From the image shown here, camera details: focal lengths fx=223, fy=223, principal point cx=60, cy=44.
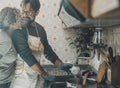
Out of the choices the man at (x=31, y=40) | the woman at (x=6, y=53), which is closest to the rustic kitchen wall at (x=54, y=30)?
the man at (x=31, y=40)

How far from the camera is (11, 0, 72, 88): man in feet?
6.25

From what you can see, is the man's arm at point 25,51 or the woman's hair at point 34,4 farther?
the woman's hair at point 34,4

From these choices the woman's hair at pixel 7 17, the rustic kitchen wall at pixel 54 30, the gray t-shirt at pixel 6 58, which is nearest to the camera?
the gray t-shirt at pixel 6 58

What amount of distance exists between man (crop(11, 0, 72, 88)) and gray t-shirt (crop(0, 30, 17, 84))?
6 centimetres

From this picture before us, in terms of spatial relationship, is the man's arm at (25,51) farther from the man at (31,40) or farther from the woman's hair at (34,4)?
the woman's hair at (34,4)

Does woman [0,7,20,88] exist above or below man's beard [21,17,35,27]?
below

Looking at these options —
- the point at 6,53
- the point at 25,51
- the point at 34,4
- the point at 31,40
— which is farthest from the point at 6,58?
the point at 34,4

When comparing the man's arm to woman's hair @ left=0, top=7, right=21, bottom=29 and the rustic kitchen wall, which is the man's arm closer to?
woman's hair @ left=0, top=7, right=21, bottom=29

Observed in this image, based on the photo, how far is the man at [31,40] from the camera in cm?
190

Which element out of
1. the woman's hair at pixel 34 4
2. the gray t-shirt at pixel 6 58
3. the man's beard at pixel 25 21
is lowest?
the gray t-shirt at pixel 6 58

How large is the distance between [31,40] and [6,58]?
0.30 metres

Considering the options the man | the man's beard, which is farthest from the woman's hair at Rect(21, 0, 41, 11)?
the man's beard

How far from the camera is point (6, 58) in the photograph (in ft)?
6.09

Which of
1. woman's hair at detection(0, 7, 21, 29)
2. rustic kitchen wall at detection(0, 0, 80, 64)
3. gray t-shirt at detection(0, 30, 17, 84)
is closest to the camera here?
gray t-shirt at detection(0, 30, 17, 84)
